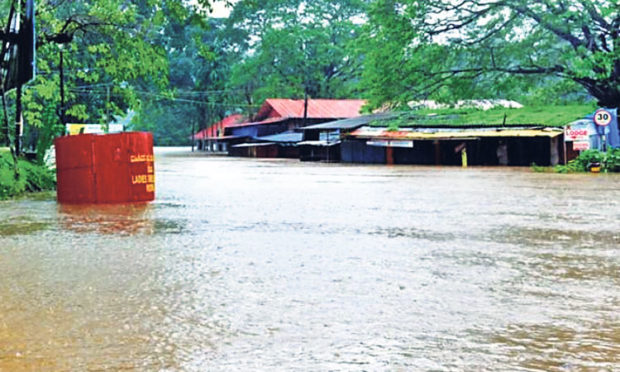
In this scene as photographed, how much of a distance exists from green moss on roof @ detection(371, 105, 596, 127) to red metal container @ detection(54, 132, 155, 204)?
23633 millimetres

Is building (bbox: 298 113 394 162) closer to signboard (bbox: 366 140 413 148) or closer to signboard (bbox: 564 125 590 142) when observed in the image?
signboard (bbox: 366 140 413 148)

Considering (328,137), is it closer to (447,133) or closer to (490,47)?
(447,133)

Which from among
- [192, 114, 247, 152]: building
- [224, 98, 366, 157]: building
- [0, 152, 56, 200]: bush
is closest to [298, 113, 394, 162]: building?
[224, 98, 366, 157]: building

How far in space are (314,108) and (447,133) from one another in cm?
2187

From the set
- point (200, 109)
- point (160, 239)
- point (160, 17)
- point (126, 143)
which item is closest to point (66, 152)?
point (126, 143)

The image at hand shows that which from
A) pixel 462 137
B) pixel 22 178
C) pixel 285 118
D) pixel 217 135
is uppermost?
pixel 285 118

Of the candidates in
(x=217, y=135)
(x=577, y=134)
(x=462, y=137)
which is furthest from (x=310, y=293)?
(x=217, y=135)

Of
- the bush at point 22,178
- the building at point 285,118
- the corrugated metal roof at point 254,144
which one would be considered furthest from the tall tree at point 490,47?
the corrugated metal roof at point 254,144

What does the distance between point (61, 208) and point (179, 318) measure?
821cm

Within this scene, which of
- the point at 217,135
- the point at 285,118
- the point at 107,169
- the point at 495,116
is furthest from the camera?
the point at 217,135

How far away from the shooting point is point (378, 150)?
4159cm

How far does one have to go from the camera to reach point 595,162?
2658 cm

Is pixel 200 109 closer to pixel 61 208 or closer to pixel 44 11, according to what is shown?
pixel 44 11

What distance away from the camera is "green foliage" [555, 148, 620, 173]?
26094 millimetres
